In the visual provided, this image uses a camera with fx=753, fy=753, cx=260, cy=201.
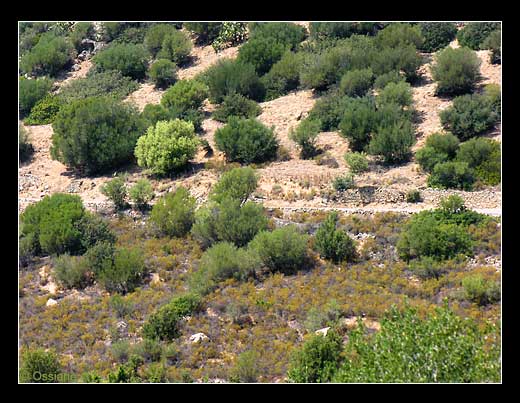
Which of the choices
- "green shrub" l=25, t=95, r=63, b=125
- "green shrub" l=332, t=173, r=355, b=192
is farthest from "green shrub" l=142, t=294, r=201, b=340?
"green shrub" l=25, t=95, r=63, b=125

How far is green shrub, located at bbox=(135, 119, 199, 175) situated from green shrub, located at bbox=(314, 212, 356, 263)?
32.1 ft

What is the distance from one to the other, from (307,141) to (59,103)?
16509 mm

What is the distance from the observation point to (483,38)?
40.9 metres

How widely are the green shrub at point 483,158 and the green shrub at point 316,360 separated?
1304 cm

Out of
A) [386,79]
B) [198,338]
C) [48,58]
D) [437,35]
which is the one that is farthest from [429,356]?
[48,58]

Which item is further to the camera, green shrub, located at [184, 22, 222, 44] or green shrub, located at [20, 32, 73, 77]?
green shrub, located at [184, 22, 222, 44]

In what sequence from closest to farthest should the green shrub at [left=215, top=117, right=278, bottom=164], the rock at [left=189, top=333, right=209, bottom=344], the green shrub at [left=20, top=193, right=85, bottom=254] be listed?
the rock at [left=189, top=333, right=209, bottom=344]
the green shrub at [left=20, top=193, right=85, bottom=254]
the green shrub at [left=215, top=117, right=278, bottom=164]

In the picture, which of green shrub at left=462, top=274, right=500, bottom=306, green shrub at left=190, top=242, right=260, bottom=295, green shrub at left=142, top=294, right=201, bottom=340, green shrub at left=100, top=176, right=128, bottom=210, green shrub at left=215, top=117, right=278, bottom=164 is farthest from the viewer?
green shrub at left=215, top=117, right=278, bottom=164

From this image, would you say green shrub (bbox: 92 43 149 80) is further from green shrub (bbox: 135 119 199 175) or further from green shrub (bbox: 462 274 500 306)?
green shrub (bbox: 462 274 500 306)

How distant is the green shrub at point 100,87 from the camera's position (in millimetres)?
43906

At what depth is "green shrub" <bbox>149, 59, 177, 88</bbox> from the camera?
146 ft

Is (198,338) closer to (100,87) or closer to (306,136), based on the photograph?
(306,136)

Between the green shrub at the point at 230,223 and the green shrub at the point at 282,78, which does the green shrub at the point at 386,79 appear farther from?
the green shrub at the point at 230,223

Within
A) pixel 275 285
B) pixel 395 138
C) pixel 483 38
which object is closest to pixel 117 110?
pixel 395 138
